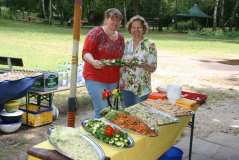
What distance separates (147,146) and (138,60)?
1522mm

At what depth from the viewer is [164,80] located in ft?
39.5

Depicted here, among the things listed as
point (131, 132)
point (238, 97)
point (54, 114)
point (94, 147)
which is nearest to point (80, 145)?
point (94, 147)

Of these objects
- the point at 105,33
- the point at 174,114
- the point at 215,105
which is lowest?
the point at 215,105

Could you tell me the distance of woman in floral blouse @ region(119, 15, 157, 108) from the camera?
4684mm

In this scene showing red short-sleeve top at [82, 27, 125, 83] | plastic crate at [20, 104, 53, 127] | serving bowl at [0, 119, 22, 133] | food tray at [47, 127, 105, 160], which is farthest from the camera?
plastic crate at [20, 104, 53, 127]

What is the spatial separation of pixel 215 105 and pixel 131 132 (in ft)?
20.3

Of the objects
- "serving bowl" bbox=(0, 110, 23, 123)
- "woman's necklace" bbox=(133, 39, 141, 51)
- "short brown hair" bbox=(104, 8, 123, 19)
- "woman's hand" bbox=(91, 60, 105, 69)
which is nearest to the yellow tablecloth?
"woman's hand" bbox=(91, 60, 105, 69)

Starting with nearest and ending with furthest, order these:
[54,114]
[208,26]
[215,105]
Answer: [54,114], [215,105], [208,26]

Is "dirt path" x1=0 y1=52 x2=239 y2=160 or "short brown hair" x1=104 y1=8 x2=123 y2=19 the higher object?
"short brown hair" x1=104 y1=8 x2=123 y2=19

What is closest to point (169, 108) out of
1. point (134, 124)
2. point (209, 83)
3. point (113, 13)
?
point (134, 124)

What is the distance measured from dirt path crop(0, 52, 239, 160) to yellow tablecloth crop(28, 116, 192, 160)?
7.56ft

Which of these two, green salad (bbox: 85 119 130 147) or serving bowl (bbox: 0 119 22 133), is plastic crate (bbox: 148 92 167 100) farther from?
serving bowl (bbox: 0 119 22 133)

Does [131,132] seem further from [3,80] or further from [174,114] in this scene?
[3,80]

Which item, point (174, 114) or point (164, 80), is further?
point (164, 80)
